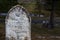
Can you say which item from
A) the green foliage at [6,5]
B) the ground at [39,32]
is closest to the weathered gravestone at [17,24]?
the ground at [39,32]

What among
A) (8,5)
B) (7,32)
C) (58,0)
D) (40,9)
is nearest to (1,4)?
(8,5)

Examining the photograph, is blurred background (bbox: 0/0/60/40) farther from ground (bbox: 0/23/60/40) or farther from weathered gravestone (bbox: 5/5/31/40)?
weathered gravestone (bbox: 5/5/31/40)

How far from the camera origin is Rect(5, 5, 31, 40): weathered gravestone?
15.3ft

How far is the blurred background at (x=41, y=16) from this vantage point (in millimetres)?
7031

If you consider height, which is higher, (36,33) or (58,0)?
(58,0)

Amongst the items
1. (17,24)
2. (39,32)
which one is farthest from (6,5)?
(17,24)

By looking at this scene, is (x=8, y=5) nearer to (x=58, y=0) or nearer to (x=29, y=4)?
(x=29, y=4)

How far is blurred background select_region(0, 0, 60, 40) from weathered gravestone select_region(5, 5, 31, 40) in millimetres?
1979

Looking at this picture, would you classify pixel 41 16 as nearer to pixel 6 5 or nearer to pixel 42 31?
pixel 42 31

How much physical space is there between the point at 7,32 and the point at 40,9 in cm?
364

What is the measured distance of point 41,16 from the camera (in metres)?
7.88

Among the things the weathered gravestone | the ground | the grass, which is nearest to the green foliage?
the ground

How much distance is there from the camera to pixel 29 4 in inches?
321

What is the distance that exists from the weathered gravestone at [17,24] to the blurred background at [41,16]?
198 centimetres
